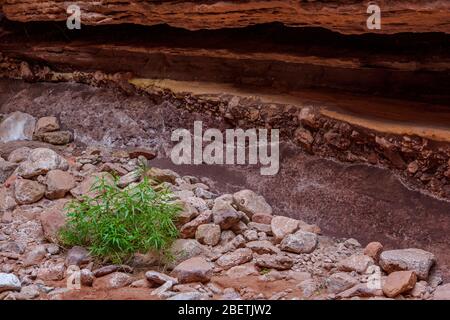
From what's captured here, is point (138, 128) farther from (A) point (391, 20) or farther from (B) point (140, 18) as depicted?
(A) point (391, 20)

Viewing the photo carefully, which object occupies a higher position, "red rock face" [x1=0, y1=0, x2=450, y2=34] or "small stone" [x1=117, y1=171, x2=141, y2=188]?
"red rock face" [x1=0, y1=0, x2=450, y2=34]

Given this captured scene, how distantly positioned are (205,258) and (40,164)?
4.82ft

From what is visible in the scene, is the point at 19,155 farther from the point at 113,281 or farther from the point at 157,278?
the point at 157,278

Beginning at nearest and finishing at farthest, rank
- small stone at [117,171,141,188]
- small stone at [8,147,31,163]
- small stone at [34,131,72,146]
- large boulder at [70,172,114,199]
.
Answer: large boulder at [70,172,114,199] → small stone at [117,171,141,188] → small stone at [8,147,31,163] → small stone at [34,131,72,146]

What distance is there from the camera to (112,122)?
466 centimetres

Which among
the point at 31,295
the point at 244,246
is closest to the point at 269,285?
the point at 244,246

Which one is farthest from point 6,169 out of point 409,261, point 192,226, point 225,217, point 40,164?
point 409,261

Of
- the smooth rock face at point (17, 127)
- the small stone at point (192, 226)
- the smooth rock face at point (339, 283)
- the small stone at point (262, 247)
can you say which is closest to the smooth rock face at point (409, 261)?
the smooth rock face at point (339, 283)

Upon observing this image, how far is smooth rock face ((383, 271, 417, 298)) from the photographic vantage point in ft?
8.41

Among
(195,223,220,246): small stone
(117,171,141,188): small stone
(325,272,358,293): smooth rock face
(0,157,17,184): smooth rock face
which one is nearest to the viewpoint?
(325,272,358,293): smooth rock face

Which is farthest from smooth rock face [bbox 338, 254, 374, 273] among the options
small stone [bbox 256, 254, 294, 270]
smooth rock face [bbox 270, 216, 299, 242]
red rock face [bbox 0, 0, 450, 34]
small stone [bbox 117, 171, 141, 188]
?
small stone [bbox 117, 171, 141, 188]

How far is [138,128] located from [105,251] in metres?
1.73

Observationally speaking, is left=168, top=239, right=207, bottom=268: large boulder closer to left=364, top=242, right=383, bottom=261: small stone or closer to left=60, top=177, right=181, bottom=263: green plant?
left=60, top=177, right=181, bottom=263: green plant

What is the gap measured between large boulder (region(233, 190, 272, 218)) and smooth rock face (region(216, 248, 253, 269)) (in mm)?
422
